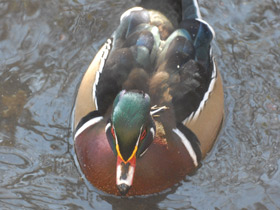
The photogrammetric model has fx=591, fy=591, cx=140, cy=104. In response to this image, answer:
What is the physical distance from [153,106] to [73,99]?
1144 mm

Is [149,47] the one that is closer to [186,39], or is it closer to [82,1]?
[186,39]

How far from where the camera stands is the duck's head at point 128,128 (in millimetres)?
4398

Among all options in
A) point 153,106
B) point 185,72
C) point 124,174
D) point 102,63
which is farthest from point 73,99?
point 124,174

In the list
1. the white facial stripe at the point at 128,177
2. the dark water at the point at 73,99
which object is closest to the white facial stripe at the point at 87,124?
the dark water at the point at 73,99

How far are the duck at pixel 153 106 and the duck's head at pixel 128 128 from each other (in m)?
0.03

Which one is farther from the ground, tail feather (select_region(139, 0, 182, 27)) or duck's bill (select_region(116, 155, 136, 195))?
tail feather (select_region(139, 0, 182, 27))

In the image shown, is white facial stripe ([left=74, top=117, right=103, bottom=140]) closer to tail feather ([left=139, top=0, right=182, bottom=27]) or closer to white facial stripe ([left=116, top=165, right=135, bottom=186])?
white facial stripe ([left=116, top=165, right=135, bottom=186])

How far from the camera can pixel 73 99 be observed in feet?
18.9

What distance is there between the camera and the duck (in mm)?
4922

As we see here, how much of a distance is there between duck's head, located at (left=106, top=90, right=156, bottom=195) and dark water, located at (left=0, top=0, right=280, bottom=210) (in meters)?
0.61

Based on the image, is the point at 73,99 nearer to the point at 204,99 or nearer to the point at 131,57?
the point at 131,57

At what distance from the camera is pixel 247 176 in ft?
17.3

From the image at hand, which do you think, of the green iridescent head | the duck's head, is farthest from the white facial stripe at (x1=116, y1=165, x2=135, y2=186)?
the green iridescent head

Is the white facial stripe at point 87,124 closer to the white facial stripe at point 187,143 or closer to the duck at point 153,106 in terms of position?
the duck at point 153,106
